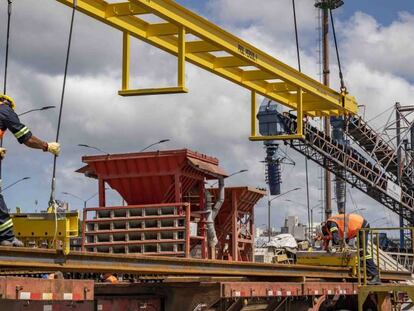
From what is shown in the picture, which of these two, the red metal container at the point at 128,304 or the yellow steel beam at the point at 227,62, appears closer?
the red metal container at the point at 128,304

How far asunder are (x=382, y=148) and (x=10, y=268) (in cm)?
3680

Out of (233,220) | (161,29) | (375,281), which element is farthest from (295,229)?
(161,29)

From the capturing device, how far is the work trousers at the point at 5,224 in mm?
7457

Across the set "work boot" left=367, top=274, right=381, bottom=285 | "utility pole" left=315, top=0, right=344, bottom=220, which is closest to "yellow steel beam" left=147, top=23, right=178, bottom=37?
"work boot" left=367, top=274, right=381, bottom=285

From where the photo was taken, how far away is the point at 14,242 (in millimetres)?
7496

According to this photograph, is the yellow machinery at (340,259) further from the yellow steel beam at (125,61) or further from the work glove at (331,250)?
the yellow steel beam at (125,61)

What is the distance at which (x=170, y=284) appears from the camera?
32.8ft

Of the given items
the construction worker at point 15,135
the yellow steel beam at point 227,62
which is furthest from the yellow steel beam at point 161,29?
the construction worker at point 15,135

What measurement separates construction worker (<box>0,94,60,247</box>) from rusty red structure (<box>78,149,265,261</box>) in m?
6.17

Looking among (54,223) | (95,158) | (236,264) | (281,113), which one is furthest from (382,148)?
(54,223)

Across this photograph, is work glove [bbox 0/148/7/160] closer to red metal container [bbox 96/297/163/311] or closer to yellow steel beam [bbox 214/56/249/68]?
red metal container [bbox 96/297/163/311]

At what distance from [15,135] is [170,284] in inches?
132

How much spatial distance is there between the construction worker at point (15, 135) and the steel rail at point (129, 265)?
13.2 inches

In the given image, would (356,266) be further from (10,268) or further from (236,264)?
(10,268)
